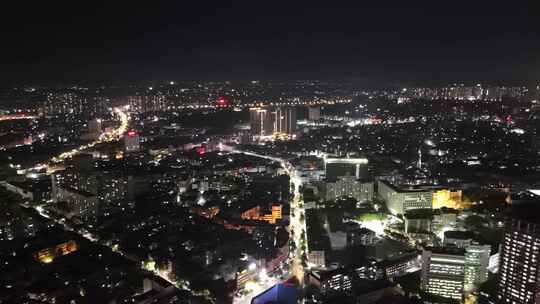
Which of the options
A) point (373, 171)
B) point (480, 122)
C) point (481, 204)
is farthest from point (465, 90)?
point (481, 204)

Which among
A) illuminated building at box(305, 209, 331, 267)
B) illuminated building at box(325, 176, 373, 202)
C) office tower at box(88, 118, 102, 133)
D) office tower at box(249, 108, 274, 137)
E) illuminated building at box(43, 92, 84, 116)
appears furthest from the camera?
illuminated building at box(43, 92, 84, 116)

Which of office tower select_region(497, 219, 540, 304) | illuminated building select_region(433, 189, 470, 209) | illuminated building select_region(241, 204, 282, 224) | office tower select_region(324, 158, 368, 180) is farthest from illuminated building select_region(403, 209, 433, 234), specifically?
office tower select_region(324, 158, 368, 180)

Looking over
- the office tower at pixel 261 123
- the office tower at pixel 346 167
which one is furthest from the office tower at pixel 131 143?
the office tower at pixel 346 167

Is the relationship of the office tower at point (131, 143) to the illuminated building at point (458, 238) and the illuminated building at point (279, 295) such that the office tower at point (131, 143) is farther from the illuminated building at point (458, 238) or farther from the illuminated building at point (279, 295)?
the illuminated building at point (458, 238)

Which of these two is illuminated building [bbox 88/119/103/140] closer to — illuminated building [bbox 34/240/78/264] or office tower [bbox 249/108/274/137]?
office tower [bbox 249/108/274/137]

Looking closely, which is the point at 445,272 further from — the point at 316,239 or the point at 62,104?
the point at 62,104

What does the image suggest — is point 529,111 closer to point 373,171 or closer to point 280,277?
point 373,171
